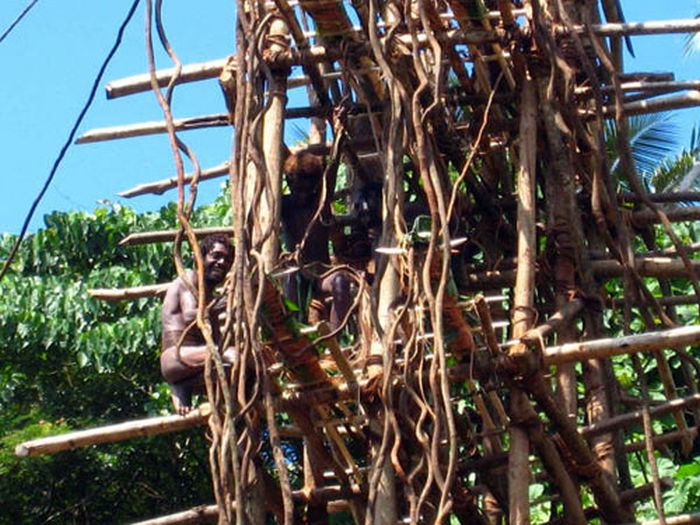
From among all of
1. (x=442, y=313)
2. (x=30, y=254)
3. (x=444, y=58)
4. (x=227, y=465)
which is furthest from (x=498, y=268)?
(x=30, y=254)

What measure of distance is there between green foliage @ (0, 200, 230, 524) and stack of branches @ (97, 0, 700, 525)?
358 cm

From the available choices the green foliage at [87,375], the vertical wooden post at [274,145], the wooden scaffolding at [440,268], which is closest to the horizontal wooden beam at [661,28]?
the wooden scaffolding at [440,268]

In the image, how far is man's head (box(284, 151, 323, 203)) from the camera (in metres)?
8.90

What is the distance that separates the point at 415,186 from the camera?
8.95 meters

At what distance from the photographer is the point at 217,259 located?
8.06 meters

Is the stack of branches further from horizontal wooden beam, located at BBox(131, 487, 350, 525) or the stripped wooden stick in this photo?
the stripped wooden stick

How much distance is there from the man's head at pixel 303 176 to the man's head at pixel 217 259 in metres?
0.83

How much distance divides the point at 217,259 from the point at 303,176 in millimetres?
1005

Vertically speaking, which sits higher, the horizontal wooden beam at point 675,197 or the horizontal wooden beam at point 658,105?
the horizontal wooden beam at point 658,105

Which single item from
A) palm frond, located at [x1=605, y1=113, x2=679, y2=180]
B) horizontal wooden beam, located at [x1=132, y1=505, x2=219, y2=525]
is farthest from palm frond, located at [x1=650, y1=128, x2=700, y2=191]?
horizontal wooden beam, located at [x1=132, y1=505, x2=219, y2=525]

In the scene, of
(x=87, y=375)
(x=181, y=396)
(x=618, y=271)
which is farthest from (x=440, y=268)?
(x=87, y=375)

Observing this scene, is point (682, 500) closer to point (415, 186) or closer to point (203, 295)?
point (415, 186)

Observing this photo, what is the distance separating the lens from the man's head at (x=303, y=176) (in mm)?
8898

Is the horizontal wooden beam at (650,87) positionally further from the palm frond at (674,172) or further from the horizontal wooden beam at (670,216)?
the palm frond at (674,172)
